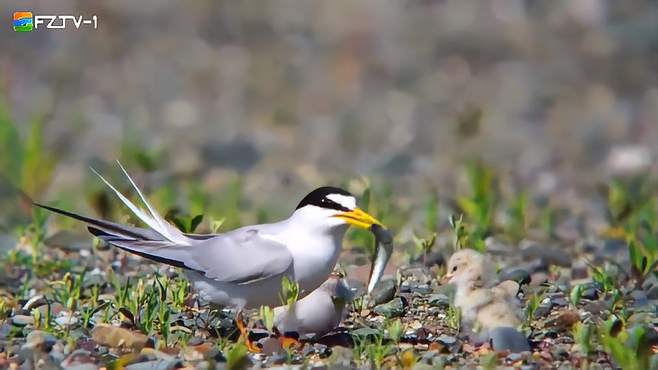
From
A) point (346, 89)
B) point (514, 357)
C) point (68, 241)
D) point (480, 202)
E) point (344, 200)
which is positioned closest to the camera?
point (514, 357)

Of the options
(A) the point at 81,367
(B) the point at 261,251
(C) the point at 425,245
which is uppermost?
(B) the point at 261,251

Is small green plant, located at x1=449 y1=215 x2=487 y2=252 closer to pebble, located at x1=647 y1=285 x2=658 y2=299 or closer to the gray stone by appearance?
pebble, located at x1=647 y1=285 x2=658 y2=299

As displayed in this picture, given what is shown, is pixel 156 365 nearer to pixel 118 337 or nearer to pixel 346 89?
pixel 118 337

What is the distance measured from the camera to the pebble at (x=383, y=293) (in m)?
6.23

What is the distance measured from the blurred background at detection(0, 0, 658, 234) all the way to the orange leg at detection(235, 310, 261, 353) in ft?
14.1

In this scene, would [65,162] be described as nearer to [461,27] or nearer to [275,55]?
[275,55]

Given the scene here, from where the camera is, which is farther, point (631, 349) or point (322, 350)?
point (322, 350)

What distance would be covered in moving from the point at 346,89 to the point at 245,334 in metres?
7.21

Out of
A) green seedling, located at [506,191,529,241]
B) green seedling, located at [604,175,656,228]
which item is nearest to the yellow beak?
green seedling, located at [506,191,529,241]

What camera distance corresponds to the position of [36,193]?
343 inches

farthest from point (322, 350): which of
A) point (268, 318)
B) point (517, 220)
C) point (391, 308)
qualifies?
point (517, 220)

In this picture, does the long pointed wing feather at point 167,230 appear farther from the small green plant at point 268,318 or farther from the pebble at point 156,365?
the pebble at point 156,365

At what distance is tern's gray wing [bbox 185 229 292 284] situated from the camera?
5613mm

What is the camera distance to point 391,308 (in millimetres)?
6117
